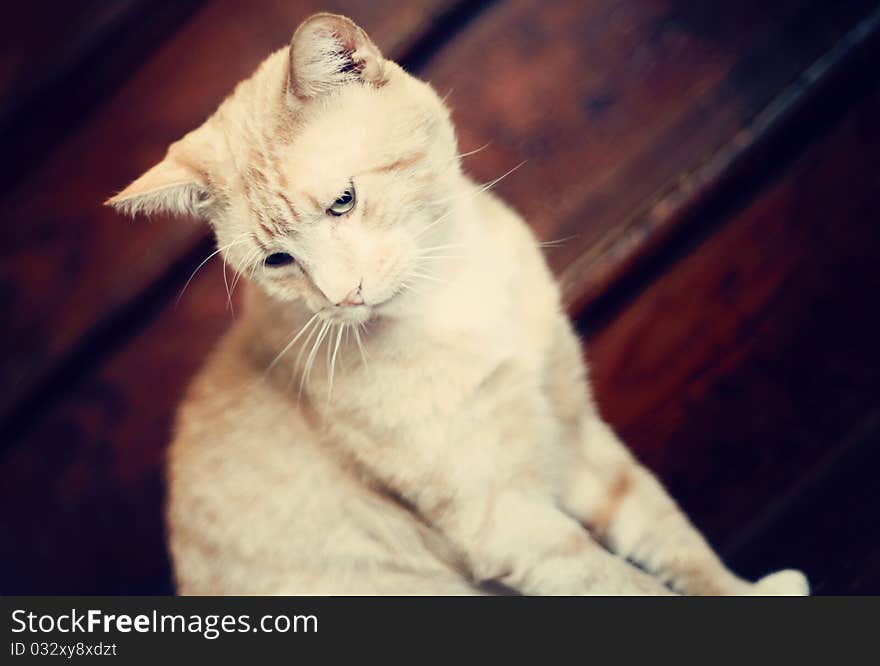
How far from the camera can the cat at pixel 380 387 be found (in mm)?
718

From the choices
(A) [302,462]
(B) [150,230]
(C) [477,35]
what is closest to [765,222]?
(C) [477,35]

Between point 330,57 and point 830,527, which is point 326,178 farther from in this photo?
point 830,527

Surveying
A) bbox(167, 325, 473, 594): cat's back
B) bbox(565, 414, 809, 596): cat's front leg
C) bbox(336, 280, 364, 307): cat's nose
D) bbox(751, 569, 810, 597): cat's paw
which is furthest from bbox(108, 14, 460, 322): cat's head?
bbox(751, 569, 810, 597): cat's paw

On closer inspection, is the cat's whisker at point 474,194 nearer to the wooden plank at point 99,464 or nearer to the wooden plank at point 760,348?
the wooden plank at point 760,348

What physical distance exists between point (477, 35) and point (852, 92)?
20.3 inches

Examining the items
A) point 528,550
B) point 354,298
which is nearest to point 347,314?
point 354,298

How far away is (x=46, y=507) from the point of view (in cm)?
103

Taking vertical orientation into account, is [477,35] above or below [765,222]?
above

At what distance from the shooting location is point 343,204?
28.2 inches

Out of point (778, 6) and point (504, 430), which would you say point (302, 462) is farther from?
point (778, 6)

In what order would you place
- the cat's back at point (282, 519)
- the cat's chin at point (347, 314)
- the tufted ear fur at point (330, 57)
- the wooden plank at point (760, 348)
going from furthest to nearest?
the wooden plank at point (760, 348) < the cat's back at point (282, 519) < the cat's chin at point (347, 314) < the tufted ear fur at point (330, 57)

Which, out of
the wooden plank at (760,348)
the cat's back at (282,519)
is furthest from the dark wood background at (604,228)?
the cat's back at (282,519)

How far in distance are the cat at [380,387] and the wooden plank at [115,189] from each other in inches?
6.7
